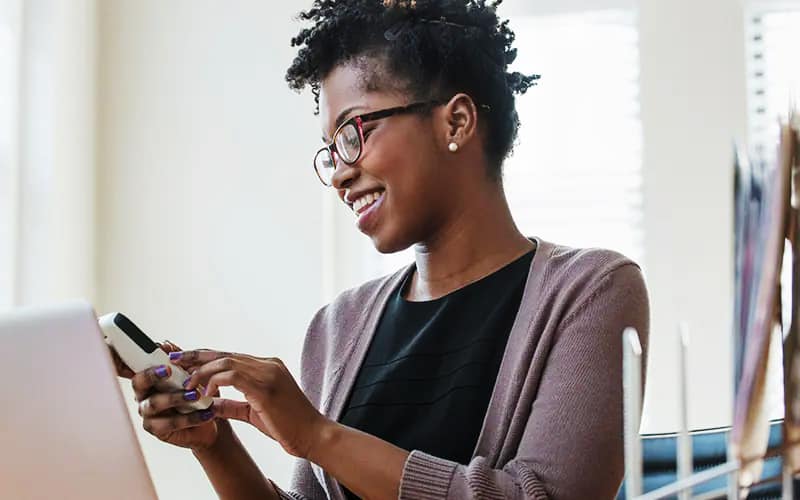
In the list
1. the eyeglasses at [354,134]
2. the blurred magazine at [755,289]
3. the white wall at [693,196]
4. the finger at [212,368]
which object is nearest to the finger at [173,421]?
the finger at [212,368]

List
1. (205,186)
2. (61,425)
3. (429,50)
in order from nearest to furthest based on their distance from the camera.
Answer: (61,425), (429,50), (205,186)

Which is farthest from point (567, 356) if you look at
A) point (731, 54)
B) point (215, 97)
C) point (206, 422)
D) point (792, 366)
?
point (215, 97)

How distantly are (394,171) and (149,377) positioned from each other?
15.3 inches

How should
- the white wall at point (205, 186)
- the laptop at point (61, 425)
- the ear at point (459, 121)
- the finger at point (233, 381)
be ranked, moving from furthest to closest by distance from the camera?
the white wall at point (205, 186) < the ear at point (459, 121) < the finger at point (233, 381) < the laptop at point (61, 425)

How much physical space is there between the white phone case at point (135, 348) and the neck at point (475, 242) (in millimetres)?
415

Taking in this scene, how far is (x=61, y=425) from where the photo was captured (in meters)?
0.77

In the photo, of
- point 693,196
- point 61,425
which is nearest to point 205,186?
point 693,196

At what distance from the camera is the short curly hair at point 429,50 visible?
1.31 metres

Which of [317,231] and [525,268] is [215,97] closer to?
[317,231]

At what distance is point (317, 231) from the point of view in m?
2.49

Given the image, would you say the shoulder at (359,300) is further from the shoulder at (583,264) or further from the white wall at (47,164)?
the white wall at (47,164)

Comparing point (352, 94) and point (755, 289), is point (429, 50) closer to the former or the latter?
point (352, 94)

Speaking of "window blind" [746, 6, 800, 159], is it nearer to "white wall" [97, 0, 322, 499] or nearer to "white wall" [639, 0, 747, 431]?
"white wall" [639, 0, 747, 431]

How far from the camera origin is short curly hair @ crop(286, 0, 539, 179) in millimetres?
1306
